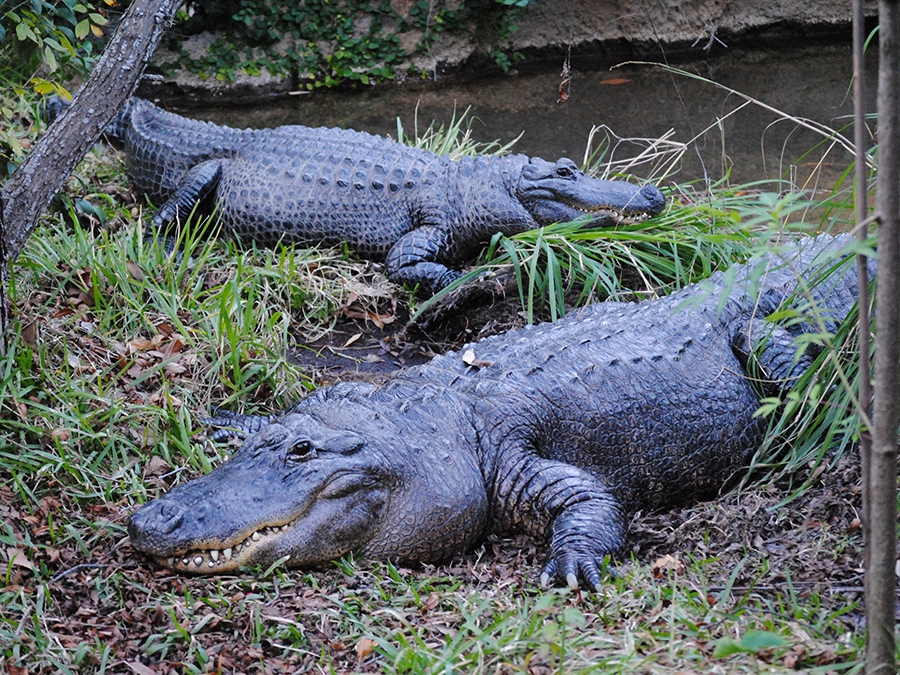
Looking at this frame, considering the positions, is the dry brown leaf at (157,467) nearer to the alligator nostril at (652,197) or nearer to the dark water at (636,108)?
the alligator nostril at (652,197)

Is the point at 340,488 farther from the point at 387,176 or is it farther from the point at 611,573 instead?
the point at 387,176

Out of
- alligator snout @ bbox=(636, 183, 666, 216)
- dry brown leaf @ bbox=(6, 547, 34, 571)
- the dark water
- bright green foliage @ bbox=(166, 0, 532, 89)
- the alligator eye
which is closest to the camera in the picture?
dry brown leaf @ bbox=(6, 547, 34, 571)

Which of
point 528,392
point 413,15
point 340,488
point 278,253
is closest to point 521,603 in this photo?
point 340,488

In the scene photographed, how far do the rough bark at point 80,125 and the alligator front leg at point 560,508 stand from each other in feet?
7.77

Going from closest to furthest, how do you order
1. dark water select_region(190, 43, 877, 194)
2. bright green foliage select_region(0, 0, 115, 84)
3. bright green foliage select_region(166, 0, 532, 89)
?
1. bright green foliage select_region(0, 0, 115, 84)
2. dark water select_region(190, 43, 877, 194)
3. bright green foliage select_region(166, 0, 532, 89)

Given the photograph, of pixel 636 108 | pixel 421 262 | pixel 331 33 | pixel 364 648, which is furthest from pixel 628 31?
pixel 364 648

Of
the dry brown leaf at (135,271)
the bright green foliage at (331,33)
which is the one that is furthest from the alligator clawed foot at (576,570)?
the bright green foliage at (331,33)

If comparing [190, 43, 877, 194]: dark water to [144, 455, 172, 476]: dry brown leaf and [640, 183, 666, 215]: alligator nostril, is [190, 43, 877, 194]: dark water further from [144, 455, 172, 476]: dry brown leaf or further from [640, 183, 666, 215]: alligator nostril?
[144, 455, 172, 476]: dry brown leaf

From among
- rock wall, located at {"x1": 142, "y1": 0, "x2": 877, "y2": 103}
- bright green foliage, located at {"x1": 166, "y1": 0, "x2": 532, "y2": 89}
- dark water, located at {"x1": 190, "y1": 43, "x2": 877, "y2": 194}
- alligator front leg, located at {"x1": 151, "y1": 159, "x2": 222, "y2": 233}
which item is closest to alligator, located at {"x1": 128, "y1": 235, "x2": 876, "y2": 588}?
alligator front leg, located at {"x1": 151, "y1": 159, "x2": 222, "y2": 233}

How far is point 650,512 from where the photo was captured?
3900 millimetres

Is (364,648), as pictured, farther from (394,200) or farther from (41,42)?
(394,200)

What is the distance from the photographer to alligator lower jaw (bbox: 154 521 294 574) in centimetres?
308

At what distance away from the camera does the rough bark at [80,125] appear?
395 cm

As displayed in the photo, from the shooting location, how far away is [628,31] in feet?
40.7
